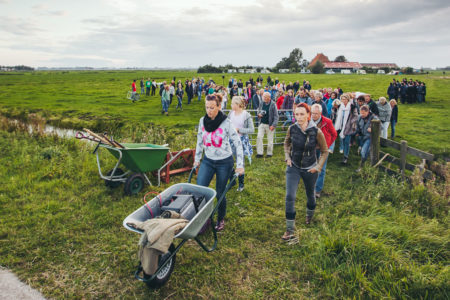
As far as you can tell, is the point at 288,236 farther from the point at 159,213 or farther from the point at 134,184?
the point at 134,184

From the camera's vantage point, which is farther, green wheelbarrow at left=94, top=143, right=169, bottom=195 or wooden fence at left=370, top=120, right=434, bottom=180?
wooden fence at left=370, top=120, right=434, bottom=180

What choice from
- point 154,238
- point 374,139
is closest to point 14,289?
point 154,238

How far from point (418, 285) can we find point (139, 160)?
5.09m

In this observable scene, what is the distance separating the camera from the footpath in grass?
346 centimetres

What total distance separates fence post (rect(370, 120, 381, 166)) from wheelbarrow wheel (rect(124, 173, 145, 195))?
5.86 metres

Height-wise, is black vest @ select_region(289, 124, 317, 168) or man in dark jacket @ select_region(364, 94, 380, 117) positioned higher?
man in dark jacket @ select_region(364, 94, 380, 117)

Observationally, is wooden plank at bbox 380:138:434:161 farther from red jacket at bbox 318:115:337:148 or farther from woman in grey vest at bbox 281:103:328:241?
woman in grey vest at bbox 281:103:328:241

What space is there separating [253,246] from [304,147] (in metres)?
1.73

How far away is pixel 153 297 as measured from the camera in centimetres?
337

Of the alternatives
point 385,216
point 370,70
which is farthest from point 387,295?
point 370,70

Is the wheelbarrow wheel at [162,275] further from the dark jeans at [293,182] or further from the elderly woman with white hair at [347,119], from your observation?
the elderly woman with white hair at [347,119]

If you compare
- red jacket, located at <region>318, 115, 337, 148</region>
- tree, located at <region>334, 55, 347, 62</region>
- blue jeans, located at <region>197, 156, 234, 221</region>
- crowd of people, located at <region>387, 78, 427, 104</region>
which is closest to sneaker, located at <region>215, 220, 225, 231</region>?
blue jeans, located at <region>197, 156, 234, 221</region>

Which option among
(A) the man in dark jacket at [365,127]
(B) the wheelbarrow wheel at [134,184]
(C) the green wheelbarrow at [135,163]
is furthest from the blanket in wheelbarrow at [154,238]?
(A) the man in dark jacket at [365,127]

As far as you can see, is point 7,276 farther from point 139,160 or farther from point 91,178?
point 91,178
